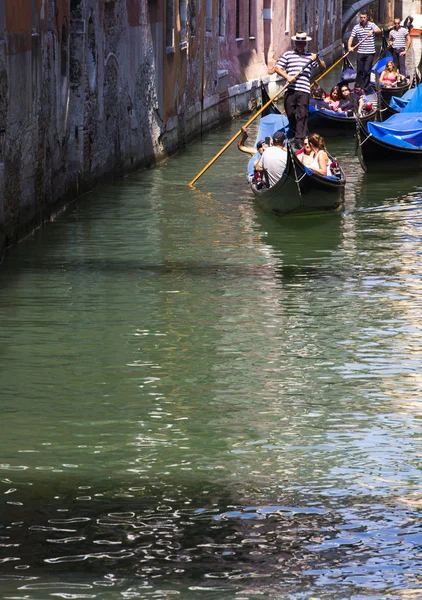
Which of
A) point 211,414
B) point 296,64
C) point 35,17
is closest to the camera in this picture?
point 211,414

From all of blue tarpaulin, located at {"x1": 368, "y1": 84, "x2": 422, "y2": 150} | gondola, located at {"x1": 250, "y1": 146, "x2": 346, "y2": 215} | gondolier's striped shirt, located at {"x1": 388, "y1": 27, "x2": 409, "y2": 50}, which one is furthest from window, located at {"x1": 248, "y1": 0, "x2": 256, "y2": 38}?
gondola, located at {"x1": 250, "y1": 146, "x2": 346, "y2": 215}

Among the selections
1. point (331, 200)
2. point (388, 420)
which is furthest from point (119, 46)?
point (388, 420)

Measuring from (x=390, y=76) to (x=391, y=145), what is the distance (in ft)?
22.9

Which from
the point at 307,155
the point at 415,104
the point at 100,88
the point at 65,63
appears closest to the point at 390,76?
the point at 415,104

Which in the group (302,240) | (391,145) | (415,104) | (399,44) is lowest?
(302,240)

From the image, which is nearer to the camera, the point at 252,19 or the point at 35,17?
the point at 35,17

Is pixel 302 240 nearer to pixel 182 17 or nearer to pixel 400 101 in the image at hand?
pixel 182 17

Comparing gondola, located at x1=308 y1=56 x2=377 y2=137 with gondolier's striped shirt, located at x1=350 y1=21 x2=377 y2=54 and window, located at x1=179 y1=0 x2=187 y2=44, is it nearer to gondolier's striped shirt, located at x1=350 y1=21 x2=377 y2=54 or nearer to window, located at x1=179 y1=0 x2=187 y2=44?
window, located at x1=179 y1=0 x2=187 y2=44

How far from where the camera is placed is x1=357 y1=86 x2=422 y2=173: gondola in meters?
14.9

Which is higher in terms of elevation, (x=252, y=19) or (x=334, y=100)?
(x=252, y=19)

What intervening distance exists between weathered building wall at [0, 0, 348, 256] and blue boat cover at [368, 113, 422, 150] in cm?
241

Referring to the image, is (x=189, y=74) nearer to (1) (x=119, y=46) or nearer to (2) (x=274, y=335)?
(1) (x=119, y=46)

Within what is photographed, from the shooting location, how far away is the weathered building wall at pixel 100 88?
9875 millimetres

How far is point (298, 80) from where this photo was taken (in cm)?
1420
